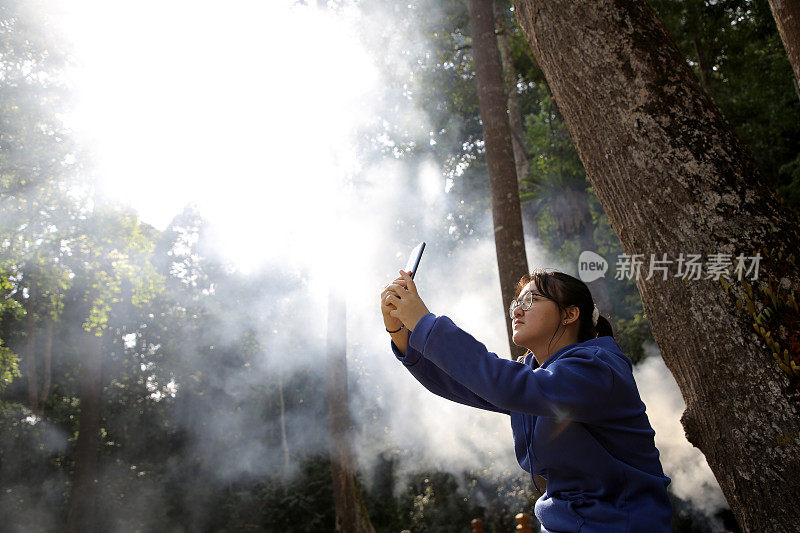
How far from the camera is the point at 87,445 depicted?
43.8 ft

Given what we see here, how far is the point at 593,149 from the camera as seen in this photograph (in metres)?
2.36

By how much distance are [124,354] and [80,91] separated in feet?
38.2

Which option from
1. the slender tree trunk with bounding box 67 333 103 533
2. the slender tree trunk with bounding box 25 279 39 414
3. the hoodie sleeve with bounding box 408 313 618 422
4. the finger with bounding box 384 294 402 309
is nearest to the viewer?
the hoodie sleeve with bounding box 408 313 618 422

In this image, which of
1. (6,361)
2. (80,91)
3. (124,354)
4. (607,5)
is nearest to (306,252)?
(124,354)

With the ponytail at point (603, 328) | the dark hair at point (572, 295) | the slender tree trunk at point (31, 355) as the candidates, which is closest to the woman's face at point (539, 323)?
the dark hair at point (572, 295)

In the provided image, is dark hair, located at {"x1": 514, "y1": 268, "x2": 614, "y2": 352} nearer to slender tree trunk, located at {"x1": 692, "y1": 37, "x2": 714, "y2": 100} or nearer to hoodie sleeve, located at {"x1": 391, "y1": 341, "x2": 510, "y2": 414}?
hoodie sleeve, located at {"x1": 391, "y1": 341, "x2": 510, "y2": 414}

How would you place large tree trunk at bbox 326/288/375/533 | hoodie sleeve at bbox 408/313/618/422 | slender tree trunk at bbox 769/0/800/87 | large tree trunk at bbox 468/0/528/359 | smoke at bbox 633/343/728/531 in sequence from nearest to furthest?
hoodie sleeve at bbox 408/313/618/422 → slender tree trunk at bbox 769/0/800/87 → large tree trunk at bbox 468/0/528/359 → smoke at bbox 633/343/728/531 → large tree trunk at bbox 326/288/375/533

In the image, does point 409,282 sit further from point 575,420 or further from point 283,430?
point 283,430

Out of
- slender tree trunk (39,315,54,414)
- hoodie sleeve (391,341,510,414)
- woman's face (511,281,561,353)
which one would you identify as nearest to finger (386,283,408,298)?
hoodie sleeve (391,341,510,414)

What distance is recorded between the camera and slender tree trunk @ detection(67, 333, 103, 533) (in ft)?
41.5

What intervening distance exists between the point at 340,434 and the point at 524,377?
9.44 metres

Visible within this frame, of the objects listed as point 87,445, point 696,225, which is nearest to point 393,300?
point 696,225

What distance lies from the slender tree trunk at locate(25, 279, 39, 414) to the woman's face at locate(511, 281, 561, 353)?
17.3 m

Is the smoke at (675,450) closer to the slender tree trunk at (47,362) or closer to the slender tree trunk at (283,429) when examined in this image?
the slender tree trunk at (283,429)
